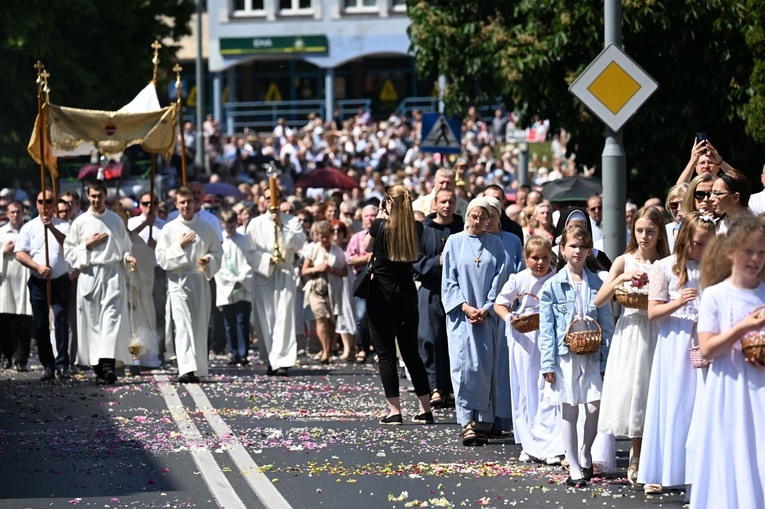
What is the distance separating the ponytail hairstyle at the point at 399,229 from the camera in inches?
561

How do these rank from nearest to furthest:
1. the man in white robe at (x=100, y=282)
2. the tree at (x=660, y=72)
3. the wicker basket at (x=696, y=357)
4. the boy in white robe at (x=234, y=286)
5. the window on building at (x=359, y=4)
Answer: the wicker basket at (x=696, y=357)
the man in white robe at (x=100, y=282)
the tree at (x=660, y=72)
the boy in white robe at (x=234, y=286)
the window on building at (x=359, y=4)

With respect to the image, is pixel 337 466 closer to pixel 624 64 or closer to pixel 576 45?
pixel 624 64

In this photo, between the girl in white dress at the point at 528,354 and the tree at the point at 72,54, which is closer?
the girl in white dress at the point at 528,354

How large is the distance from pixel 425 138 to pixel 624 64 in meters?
12.5

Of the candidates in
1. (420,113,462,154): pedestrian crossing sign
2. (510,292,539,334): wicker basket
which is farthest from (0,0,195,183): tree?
(510,292,539,334): wicker basket

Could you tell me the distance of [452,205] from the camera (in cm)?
1480

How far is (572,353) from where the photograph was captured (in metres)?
11.0

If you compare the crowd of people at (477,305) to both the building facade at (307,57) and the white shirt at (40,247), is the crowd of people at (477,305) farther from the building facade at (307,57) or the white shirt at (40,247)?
the building facade at (307,57)

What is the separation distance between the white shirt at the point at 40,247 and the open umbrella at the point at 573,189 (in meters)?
6.62

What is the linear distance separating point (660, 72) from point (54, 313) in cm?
759

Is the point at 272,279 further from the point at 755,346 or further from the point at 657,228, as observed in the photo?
the point at 755,346

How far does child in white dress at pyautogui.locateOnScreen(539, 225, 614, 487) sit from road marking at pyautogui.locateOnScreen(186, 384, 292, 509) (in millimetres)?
1882

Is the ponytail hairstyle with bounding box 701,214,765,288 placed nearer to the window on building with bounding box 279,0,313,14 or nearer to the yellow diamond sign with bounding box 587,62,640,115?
the yellow diamond sign with bounding box 587,62,640,115

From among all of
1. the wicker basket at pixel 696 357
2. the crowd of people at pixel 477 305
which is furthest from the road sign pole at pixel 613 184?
the wicker basket at pixel 696 357
